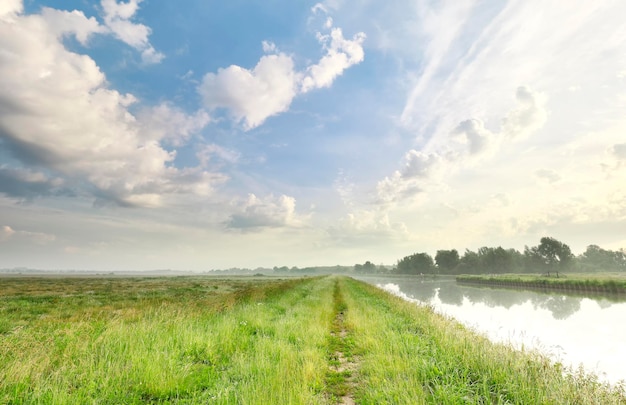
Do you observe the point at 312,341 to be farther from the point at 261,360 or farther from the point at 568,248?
the point at 568,248

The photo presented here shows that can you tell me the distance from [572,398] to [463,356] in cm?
254

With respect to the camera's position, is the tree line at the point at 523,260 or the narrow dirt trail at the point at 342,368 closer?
the narrow dirt trail at the point at 342,368

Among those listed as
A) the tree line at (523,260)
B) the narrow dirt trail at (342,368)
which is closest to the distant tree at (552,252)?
the tree line at (523,260)

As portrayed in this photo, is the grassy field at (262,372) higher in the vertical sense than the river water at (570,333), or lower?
higher

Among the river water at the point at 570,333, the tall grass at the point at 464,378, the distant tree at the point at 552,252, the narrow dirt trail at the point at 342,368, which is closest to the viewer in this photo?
the tall grass at the point at 464,378

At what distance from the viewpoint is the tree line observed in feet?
358

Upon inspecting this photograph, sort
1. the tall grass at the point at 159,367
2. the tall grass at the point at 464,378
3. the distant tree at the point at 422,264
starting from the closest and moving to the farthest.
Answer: the tall grass at the point at 464,378
the tall grass at the point at 159,367
the distant tree at the point at 422,264

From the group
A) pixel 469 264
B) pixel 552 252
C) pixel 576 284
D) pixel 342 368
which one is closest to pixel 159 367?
pixel 342 368

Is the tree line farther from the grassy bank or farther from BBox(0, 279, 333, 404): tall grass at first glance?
BBox(0, 279, 333, 404): tall grass

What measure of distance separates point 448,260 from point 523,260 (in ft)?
114

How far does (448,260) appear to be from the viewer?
15675 centimetres

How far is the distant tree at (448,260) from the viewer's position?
511ft

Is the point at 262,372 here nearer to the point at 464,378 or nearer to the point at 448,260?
the point at 464,378

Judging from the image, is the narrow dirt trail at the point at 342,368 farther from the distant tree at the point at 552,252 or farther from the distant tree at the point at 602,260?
the distant tree at the point at 602,260
